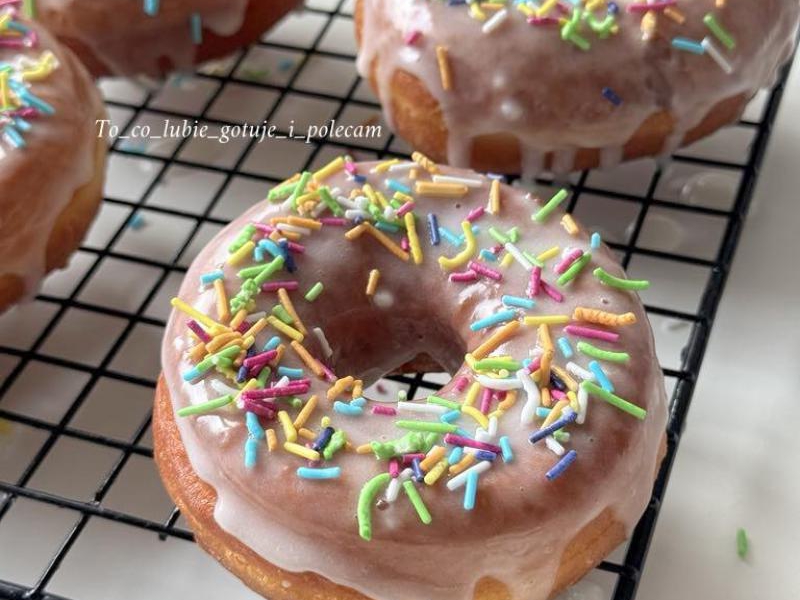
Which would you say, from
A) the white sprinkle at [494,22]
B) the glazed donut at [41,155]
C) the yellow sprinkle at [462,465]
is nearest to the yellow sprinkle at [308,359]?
the yellow sprinkle at [462,465]

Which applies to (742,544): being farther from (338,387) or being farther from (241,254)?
(241,254)

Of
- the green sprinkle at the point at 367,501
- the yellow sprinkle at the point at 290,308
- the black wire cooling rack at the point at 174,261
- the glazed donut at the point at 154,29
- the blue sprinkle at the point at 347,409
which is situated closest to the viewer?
the green sprinkle at the point at 367,501

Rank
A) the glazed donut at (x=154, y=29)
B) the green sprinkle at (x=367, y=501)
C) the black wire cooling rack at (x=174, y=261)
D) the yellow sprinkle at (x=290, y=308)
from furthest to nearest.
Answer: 1. the glazed donut at (x=154, y=29)
2. the black wire cooling rack at (x=174, y=261)
3. the yellow sprinkle at (x=290, y=308)
4. the green sprinkle at (x=367, y=501)

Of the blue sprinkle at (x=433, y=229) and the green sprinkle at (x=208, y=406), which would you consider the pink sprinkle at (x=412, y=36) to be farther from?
the green sprinkle at (x=208, y=406)

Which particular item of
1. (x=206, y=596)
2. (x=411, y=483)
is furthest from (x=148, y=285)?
(x=411, y=483)

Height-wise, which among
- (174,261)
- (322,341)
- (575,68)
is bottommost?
(174,261)

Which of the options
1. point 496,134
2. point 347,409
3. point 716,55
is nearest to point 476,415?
point 347,409

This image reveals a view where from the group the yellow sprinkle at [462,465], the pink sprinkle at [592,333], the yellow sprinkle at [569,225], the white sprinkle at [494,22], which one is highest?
the white sprinkle at [494,22]

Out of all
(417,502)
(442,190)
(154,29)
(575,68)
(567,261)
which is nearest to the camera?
(417,502)
